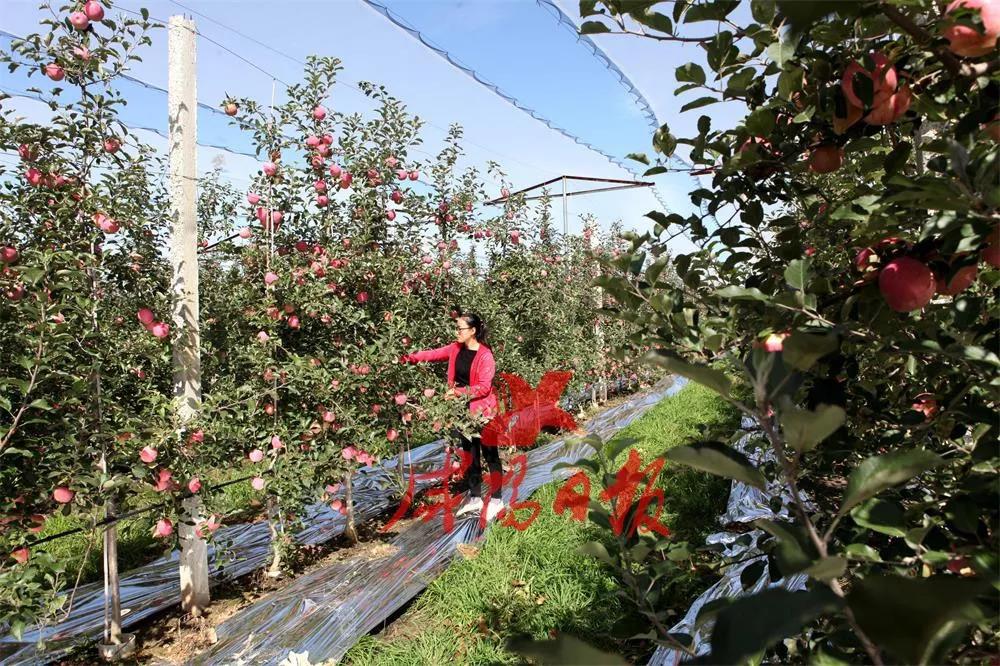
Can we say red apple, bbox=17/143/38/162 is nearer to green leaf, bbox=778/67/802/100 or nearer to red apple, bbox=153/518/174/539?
red apple, bbox=153/518/174/539

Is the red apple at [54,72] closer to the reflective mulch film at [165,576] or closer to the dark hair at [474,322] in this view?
the reflective mulch film at [165,576]

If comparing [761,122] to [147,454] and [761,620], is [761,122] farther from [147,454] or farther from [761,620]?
[147,454]

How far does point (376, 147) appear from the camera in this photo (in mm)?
3439

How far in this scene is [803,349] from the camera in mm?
420

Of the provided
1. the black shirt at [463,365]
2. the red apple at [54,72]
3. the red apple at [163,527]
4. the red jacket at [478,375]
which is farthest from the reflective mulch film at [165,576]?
the red apple at [54,72]

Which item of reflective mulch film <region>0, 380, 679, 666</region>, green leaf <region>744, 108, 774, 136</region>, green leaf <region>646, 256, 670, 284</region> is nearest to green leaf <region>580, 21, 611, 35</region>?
green leaf <region>744, 108, 774, 136</region>

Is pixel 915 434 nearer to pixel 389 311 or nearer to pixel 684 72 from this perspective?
pixel 684 72

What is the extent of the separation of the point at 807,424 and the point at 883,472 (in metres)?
0.09

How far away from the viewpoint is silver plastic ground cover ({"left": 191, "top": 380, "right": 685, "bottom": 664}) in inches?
92.4

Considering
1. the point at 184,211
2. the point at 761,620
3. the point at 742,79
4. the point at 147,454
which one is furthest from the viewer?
the point at 184,211

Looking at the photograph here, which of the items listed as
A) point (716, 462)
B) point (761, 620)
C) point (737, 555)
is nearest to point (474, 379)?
point (737, 555)

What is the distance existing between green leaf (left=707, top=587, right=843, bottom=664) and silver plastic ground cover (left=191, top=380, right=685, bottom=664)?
167cm

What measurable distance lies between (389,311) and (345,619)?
64.2 inches

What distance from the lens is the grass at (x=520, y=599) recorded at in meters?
2.28
